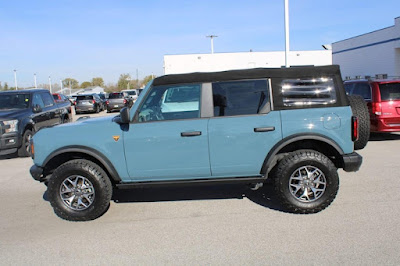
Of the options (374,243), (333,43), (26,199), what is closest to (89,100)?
(26,199)

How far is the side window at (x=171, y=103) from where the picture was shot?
4.60m

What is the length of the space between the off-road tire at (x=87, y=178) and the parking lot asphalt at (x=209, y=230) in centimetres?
13

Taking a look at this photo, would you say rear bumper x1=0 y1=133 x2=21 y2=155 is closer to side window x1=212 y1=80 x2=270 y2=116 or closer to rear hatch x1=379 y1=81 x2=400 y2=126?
side window x1=212 y1=80 x2=270 y2=116

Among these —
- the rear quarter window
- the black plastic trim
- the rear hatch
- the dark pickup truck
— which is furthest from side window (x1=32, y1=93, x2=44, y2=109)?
the rear hatch

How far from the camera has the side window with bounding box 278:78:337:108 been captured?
4535 mm

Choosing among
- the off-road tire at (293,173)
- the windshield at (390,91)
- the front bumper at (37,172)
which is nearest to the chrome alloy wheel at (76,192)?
the front bumper at (37,172)

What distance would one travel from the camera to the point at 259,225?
424 cm

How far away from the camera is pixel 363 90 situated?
957cm

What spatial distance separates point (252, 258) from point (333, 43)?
40.2 meters

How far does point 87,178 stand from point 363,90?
8.09 meters

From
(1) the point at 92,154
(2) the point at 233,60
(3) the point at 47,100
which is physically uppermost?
(2) the point at 233,60

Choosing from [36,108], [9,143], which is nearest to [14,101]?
[36,108]

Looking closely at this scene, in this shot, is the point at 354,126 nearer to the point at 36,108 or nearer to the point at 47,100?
the point at 36,108

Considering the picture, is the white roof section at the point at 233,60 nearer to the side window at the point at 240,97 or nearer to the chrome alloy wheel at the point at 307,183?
the side window at the point at 240,97
